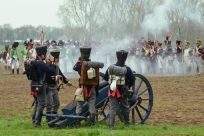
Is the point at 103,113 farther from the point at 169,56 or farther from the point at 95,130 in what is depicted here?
the point at 169,56

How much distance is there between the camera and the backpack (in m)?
9.12

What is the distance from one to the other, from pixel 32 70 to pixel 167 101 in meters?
5.25

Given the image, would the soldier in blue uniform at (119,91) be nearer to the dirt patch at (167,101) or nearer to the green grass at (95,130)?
the green grass at (95,130)

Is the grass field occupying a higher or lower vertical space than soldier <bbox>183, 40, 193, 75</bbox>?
lower

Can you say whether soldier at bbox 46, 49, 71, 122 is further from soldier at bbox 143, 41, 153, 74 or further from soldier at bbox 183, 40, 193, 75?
soldier at bbox 143, 41, 153, 74

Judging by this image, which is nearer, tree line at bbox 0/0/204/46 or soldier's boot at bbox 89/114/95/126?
soldier's boot at bbox 89/114/95/126

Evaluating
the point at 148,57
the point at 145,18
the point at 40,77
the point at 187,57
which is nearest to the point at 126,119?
the point at 40,77

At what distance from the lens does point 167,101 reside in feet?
43.6

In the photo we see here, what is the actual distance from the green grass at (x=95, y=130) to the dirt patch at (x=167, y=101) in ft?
3.28

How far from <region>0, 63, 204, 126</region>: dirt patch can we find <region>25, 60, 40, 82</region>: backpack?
262 centimetres

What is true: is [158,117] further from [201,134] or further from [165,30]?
[165,30]

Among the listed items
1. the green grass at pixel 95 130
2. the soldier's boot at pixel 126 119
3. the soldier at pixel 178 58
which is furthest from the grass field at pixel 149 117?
the soldier at pixel 178 58

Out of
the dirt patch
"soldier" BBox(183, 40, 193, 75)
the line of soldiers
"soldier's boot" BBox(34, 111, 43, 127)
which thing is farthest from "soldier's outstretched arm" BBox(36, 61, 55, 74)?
"soldier" BBox(183, 40, 193, 75)

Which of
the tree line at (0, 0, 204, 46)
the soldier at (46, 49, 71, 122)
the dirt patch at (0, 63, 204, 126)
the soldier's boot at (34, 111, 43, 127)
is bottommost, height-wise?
the dirt patch at (0, 63, 204, 126)
